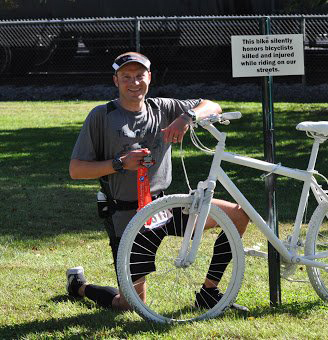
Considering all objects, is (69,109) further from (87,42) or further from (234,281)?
(234,281)

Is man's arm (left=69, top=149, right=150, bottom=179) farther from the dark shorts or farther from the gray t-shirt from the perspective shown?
the dark shorts

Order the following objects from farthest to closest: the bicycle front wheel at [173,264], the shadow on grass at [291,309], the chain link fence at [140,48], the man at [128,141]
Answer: the chain link fence at [140,48], the shadow on grass at [291,309], the man at [128,141], the bicycle front wheel at [173,264]

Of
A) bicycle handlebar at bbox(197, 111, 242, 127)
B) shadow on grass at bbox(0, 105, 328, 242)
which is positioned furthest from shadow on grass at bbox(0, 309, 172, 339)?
shadow on grass at bbox(0, 105, 328, 242)

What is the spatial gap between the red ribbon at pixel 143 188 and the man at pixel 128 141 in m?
0.13

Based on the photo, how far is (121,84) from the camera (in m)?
4.84

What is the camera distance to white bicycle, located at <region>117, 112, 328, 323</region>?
14.8ft

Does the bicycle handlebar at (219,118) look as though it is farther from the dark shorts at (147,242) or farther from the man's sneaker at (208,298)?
the man's sneaker at (208,298)

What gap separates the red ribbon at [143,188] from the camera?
15.2 feet

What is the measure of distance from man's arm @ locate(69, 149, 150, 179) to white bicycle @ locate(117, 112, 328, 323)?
248mm

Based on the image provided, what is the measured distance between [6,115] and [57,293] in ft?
38.0

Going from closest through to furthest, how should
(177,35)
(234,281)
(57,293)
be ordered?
1. (234,281)
2. (57,293)
3. (177,35)

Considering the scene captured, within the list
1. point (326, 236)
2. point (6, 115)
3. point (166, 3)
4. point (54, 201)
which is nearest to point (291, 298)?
point (326, 236)

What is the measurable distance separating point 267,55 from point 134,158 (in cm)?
102

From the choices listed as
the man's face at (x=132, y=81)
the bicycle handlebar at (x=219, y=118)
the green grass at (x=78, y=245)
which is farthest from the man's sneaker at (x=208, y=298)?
the man's face at (x=132, y=81)
